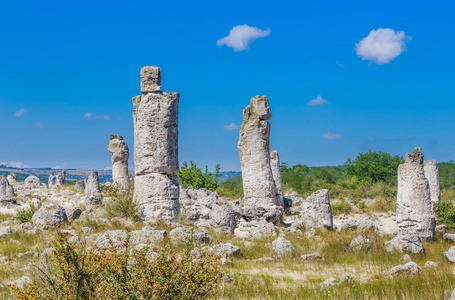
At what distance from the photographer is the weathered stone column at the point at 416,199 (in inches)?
445

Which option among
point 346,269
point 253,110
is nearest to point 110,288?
point 346,269

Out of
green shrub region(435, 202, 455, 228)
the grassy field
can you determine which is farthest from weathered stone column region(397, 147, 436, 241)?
green shrub region(435, 202, 455, 228)

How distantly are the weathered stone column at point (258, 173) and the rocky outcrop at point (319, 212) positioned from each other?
3.24 ft

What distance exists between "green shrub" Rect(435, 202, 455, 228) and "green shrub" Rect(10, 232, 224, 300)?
11330 mm

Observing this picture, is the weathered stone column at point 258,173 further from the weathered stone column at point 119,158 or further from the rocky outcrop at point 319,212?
the weathered stone column at point 119,158

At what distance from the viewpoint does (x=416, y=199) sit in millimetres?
11305

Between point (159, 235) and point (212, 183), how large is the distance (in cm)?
1660

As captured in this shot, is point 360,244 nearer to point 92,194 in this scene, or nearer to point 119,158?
point 92,194

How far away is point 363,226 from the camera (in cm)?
1396

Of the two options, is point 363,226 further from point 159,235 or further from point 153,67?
point 153,67

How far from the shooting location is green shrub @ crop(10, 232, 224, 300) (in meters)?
4.36

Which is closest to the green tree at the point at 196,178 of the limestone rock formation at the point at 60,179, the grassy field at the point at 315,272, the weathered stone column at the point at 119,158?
the weathered stone column at the point at 119,158

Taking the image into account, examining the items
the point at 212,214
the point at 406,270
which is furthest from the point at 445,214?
the point at 406,270

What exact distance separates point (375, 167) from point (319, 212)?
1977 cm
